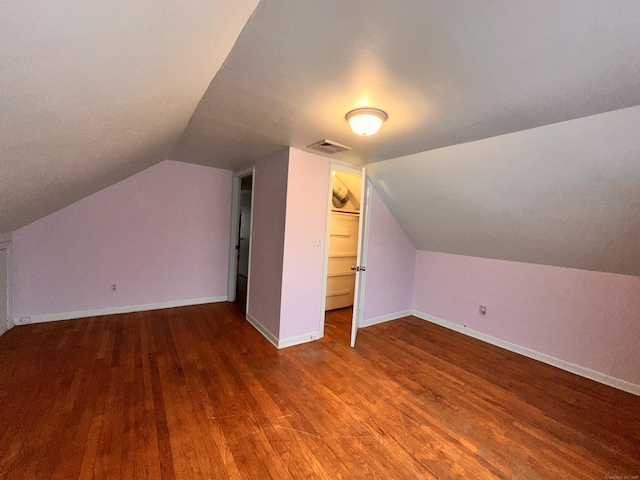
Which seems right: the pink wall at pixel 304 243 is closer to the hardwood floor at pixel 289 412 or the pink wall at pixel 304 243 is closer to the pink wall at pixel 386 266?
the hardwood floor at pixel 289 412

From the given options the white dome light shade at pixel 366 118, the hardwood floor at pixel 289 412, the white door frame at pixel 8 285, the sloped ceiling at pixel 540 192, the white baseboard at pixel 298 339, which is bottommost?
the hardwood floor at pixel 289 412

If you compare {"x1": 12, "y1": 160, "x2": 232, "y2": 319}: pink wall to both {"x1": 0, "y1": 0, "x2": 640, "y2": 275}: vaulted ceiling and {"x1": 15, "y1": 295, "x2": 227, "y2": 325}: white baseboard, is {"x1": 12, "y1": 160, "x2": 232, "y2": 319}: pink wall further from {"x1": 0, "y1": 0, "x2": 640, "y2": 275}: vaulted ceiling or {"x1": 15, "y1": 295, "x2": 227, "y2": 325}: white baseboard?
{"x1": 0, "y1": 0, "x2": 640, "y2": 275}: vaulted ceiling

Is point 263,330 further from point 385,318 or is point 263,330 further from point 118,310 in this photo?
point 118,310

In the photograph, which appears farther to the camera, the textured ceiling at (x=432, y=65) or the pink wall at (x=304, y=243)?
the pink wall at (x=304, y=243)

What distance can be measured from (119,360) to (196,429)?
1.31 m

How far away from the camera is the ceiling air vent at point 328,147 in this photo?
8.19ft

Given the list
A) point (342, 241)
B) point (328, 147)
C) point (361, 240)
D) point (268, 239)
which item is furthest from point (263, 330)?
point (328, 147)

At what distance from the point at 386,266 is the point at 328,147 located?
1.95 m

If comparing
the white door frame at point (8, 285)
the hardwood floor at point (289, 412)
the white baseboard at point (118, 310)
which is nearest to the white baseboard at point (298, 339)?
the hardwood floor at point (289, 412)

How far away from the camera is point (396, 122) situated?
194cm

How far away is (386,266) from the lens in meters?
3.77

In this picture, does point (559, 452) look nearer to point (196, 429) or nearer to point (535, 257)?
point (535, 257)

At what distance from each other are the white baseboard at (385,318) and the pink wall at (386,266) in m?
0.03

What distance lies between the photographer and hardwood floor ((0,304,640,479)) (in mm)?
1475
